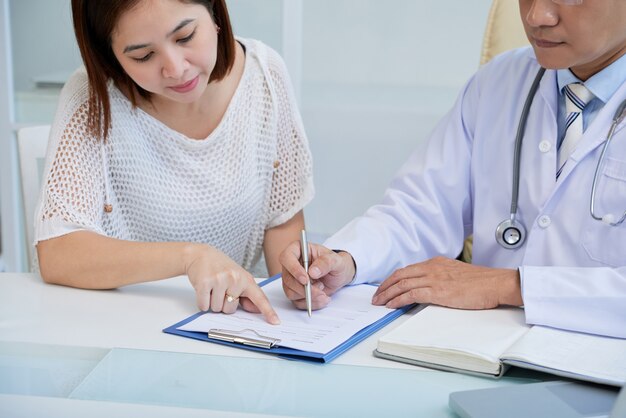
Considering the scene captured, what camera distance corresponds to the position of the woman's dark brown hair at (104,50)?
161cm

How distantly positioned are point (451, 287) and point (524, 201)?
0.97 feet

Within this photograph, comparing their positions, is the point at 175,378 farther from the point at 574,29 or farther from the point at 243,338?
the point at 574,29

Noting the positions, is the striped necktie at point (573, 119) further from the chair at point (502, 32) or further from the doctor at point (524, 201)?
the chair at point (502, 32)

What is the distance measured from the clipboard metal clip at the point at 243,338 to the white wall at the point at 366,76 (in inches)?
80.7

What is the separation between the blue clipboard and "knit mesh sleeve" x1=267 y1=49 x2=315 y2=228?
26.2 inches

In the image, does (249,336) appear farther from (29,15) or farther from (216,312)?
(29,15)

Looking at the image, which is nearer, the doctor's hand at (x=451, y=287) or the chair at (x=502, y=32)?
the doctor's hand at (x=451, y=287)

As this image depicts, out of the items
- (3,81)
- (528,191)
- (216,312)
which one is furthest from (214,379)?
(3,81)

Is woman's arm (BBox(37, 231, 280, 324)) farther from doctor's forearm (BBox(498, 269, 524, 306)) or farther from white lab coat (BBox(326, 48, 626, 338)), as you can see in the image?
doctor's forearm (BBox(498, 269, 524, 306))

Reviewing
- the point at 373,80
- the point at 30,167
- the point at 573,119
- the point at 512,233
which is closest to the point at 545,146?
the point at 573,119

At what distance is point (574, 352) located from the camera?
3.72 ft

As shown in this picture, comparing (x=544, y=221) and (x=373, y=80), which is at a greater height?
(x=373, y=80)

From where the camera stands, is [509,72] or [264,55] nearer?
[509,72]

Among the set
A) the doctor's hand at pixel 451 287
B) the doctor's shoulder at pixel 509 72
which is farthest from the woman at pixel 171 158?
the doctor's shoulder at pixel 509 72
